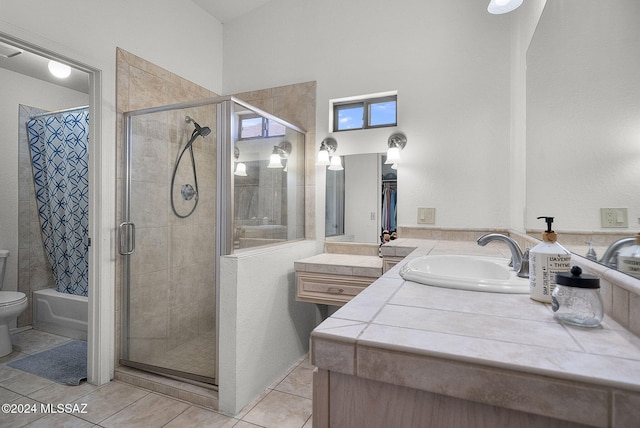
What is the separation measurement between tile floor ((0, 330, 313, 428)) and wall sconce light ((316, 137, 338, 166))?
1.59m

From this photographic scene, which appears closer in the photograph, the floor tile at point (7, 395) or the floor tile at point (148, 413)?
the floor tile at point (148, 413)

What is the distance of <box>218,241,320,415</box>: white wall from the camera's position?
1.72 meters

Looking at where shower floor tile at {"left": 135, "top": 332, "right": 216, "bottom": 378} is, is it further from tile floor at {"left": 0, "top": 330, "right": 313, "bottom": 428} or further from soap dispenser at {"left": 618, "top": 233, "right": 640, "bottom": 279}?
soap dispenser at {"left": 618, "top": 233, "right": 640, "bottom": 279}

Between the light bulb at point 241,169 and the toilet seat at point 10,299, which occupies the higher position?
the light bulb at point 241,169

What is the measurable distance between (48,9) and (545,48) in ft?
8.21

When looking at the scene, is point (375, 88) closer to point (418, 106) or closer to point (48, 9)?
point (418, 106)

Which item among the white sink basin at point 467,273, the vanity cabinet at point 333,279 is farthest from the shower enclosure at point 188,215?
the white sink basin at point 467,273

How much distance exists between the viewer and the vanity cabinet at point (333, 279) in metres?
2.04

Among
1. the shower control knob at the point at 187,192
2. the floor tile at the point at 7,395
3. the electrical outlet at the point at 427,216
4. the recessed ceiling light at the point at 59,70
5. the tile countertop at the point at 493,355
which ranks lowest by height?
the floor tile at the point at 7,395

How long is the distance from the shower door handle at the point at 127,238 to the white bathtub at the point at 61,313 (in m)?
1.01

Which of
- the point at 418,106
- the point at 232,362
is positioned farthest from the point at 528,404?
the point at 418,106

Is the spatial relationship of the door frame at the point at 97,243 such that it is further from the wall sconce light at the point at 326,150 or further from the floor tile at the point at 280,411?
the wall sconce light at the point at 326,150

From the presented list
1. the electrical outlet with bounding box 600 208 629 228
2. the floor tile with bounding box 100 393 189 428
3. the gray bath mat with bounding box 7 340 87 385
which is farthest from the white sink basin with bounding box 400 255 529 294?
the gray bath mat with bounding box 7 340 87 385

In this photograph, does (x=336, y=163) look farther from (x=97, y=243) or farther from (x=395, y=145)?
(x=97, y=243)
